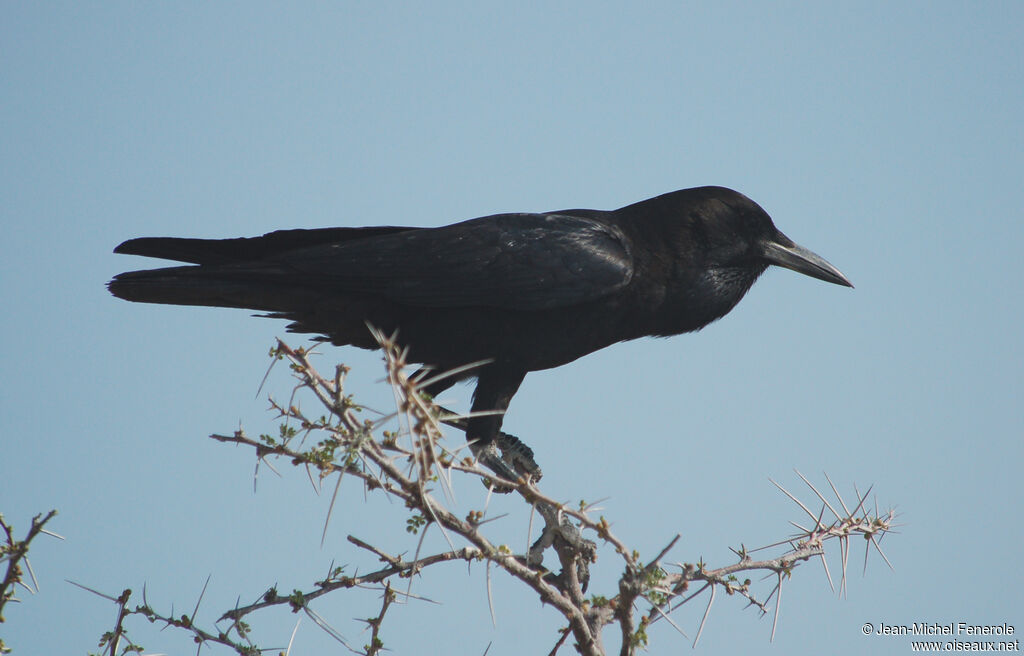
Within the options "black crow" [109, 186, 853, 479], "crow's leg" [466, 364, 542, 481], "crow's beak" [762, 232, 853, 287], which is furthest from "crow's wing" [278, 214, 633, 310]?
"crow's beak" [762, 232, 853, 287]

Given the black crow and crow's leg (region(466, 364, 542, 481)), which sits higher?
the black crow

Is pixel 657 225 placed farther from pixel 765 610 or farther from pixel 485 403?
pixel 765 610

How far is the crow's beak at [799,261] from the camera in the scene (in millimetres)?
6359

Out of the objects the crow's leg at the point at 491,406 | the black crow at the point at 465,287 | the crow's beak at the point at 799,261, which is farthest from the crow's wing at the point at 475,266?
the crow's beak at the point at 799,261

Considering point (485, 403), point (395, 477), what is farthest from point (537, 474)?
point (395, 477)

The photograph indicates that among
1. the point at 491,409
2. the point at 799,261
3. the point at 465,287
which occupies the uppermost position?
the point at 799,261

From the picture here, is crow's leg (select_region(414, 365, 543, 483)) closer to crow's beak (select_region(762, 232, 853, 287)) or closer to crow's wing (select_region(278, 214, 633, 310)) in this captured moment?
crow's wing (select_region(278, 214, 633, 310))

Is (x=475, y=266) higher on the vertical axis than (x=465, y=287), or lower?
higher

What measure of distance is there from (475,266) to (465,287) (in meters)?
0.15

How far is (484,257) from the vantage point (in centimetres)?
561

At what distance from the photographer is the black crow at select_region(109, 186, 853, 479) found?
5.41 metres

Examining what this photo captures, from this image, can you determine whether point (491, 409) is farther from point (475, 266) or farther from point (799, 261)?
point (799, 261)

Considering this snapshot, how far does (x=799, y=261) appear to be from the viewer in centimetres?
638

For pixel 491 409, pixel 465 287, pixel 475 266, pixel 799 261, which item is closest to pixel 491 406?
pixel 491 409
